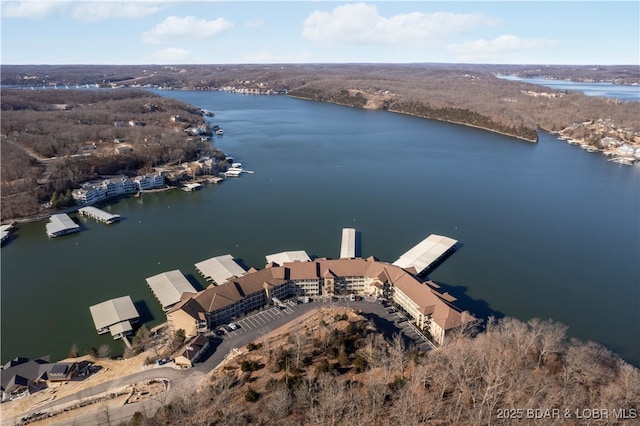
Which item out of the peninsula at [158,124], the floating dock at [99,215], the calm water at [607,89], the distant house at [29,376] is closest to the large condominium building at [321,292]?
the distant house at [29,376]

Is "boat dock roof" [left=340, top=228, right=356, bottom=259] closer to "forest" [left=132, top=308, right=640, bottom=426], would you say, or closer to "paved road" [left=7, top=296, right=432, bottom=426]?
"paved road" [left=7, top=296, right=432, bottom=426]

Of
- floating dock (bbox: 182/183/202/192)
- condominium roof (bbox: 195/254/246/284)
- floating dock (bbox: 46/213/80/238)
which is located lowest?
condominium roof (bbox: 195/254/246/284)

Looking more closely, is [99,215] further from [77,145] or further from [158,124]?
[158,124]

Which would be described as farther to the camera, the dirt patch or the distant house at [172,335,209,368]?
the distant house at [172,335,209,368]

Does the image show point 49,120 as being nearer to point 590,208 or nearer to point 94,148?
point 94,148

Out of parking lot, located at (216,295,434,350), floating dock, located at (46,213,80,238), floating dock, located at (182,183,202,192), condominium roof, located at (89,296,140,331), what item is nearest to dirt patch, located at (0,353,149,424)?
condominium roof, located at (89,296,140,331)

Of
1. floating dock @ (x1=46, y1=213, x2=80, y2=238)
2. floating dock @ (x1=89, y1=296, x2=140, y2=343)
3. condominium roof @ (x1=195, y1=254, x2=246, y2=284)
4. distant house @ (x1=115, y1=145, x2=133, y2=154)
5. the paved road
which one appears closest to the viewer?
the paved road
